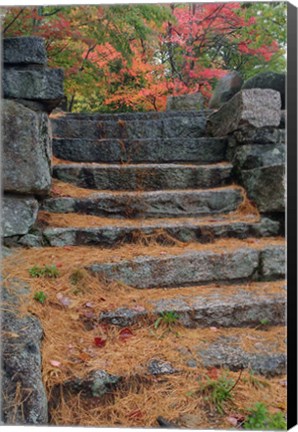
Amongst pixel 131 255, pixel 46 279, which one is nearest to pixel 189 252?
pixel 131 255

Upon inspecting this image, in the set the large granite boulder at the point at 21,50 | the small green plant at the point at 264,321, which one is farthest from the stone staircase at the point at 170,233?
the large granite boulder at the point at 21,50

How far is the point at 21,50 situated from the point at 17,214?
0.68 m

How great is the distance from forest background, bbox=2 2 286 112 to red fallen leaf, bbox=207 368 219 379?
1080mm

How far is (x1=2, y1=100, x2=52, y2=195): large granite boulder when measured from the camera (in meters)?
1.60

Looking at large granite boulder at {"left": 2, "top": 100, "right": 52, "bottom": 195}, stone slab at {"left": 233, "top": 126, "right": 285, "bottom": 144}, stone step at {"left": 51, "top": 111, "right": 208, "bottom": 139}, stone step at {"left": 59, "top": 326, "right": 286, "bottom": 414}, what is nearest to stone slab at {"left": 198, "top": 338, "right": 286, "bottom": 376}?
stone step at {"left": 59, "top": 326, "right": 286, "bottom": 414}

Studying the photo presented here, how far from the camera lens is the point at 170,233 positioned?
181 centimetres

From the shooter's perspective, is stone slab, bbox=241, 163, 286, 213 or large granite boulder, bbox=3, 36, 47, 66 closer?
large granite boulder, bbox=3, 36, 47, 66

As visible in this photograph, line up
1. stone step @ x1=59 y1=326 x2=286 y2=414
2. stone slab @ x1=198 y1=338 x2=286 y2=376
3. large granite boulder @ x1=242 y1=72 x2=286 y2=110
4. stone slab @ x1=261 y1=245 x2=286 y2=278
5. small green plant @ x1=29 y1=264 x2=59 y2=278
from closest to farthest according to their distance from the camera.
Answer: stone step @ x1=59 y1=326 x2=286 y2=414 < stone slab @ x1=198 y1=338 x2=286 y2=376 < small green plant @ x1=29 y1=264 x2=59 y2=278 < stone slab @ x1=261 y1=245 x2=286 y2=278 < large granite boulder @ x1=242 y1=72 x2=286 y2=110

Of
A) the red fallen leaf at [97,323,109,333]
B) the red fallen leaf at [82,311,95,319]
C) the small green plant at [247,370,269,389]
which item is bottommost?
the small green plant at [247,370,269,389]

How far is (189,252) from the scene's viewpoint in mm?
1692

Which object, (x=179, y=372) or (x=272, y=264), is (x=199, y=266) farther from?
(x=179, y=372)

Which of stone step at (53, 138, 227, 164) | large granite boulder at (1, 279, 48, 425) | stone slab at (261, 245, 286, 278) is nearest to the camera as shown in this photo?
large granite boulder at (1, 279, 48, 425)

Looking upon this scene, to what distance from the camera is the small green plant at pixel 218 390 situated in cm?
117

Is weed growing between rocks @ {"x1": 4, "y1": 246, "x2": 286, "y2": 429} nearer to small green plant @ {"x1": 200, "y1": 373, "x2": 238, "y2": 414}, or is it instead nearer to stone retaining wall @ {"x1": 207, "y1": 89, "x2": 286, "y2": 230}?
small green plant @ {"x1": 200, "y1": 373, "x2": 238, "y2": 414}
